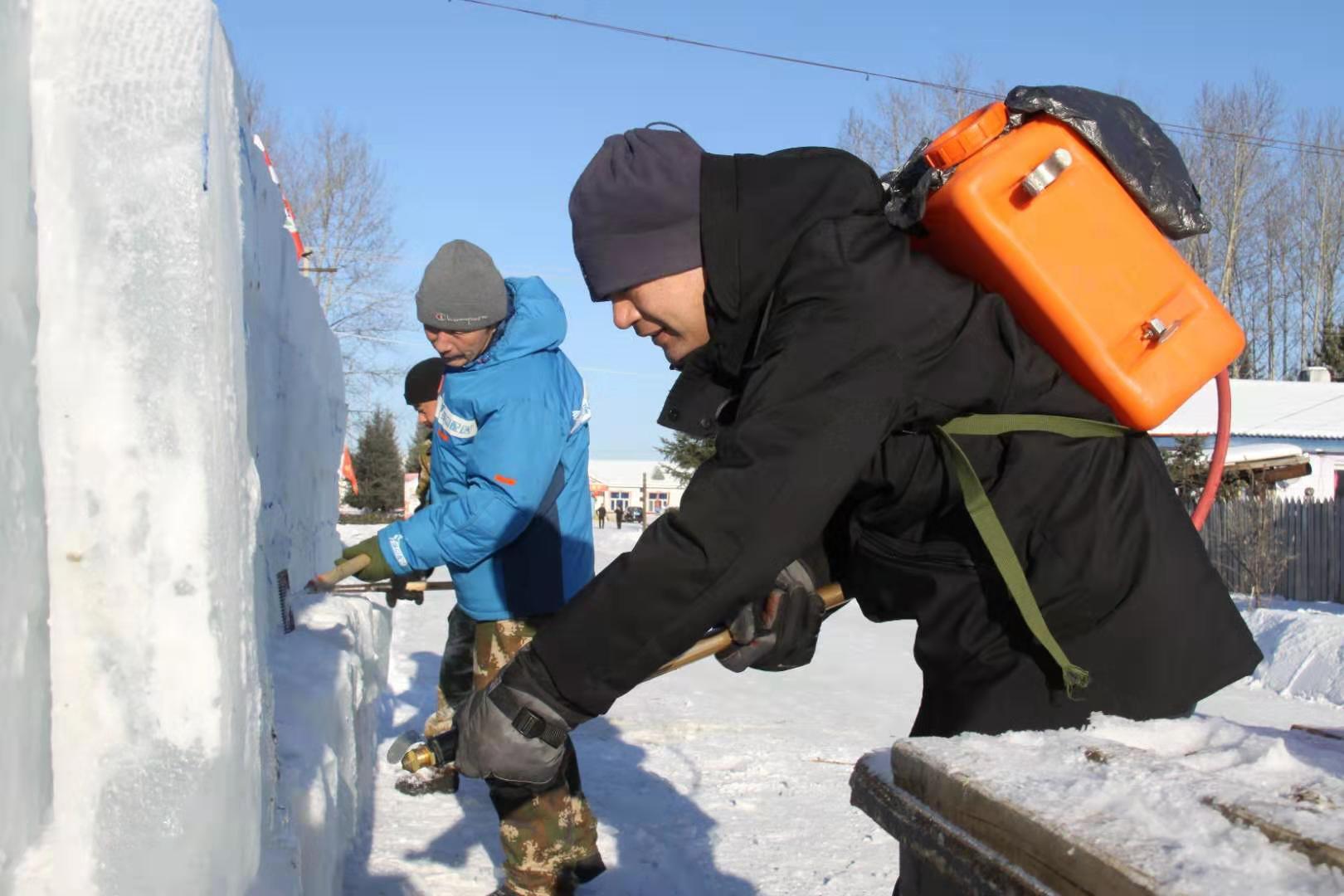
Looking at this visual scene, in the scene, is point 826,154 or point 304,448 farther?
point 304,448

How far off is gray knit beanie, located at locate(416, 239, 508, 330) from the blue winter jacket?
86mm

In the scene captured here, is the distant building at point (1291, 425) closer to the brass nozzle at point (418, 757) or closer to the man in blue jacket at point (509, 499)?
the man in blue jacket at point (509, 499)

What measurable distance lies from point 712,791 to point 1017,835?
3750mm

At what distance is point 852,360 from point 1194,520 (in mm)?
713

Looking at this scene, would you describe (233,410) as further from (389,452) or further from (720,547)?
(389,452)

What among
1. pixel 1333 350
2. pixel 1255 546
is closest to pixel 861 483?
pixel 1255 546

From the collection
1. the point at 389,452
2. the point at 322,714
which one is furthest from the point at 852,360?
the point at 389,452

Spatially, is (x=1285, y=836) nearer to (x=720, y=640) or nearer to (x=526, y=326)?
(x=720, y=640)

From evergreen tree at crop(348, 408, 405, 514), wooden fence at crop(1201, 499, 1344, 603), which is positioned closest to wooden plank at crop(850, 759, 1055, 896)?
wooden fence at crop(1201, 499, 1344, 603)

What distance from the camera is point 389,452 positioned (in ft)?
137

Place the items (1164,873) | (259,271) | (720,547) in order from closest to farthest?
(1164,873), (720,547), (259,271)

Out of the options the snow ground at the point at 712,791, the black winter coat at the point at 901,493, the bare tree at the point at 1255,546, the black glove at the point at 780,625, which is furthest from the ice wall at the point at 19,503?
the bare tree at the point at 1255,546

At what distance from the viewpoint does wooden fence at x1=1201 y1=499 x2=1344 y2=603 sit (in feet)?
48.8

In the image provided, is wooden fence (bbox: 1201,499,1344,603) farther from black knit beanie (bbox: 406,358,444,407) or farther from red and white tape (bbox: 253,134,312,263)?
red and white tape (bbox: 253,134,312,263)
